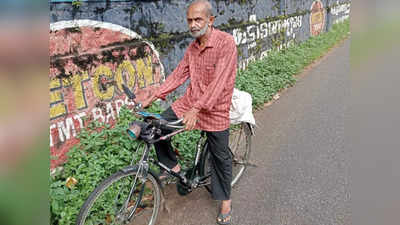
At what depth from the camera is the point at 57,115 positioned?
3.35 meters

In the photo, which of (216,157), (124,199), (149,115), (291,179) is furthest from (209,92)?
(291,179)

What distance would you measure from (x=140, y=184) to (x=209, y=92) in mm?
881

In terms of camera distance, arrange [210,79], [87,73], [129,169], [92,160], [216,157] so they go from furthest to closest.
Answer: [87,73], [92,160], [216,157], [210,79], [129,169]

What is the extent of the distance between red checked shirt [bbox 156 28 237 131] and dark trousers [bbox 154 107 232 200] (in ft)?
0.25

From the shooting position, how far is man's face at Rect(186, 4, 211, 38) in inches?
99.0

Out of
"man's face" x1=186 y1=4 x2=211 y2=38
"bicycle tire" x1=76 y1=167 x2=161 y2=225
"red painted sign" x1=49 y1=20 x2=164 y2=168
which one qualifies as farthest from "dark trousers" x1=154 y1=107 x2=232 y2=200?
"red painted sign" x1=49 y1=20 x2=164 y2=168

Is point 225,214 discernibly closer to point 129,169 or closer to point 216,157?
point 216,157

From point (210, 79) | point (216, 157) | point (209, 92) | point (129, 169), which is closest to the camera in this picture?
point (129, 169)

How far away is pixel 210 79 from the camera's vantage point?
2.76 meters

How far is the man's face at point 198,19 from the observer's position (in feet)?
8.25

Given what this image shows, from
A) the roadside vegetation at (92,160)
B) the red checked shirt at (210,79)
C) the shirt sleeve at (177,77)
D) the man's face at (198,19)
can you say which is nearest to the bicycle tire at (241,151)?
the roadside vegetation at (92,160)
